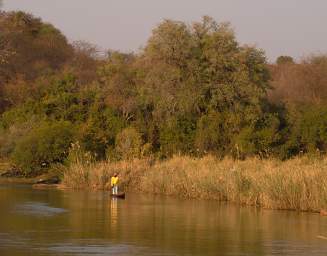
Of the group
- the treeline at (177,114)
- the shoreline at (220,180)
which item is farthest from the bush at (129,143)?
the shoreline at (220,180)

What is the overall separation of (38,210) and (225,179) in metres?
7.59

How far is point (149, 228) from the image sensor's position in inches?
884

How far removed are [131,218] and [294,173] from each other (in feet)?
20.7

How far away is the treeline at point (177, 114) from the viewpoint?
43750mm

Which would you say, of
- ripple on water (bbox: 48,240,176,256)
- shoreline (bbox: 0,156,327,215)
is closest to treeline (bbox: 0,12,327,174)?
shoreline (bbox: 0,156,327,215)

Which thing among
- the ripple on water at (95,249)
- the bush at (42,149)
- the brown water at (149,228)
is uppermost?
the bush at (42,149)

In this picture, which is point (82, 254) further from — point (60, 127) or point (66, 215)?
point (60, 127)

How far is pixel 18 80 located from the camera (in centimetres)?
5925

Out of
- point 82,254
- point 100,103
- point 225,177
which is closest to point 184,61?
point 100,103

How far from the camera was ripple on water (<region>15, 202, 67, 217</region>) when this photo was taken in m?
26.4

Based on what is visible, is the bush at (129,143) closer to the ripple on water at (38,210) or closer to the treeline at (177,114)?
the treeline at (177,114)

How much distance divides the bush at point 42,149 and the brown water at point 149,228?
1092 cm

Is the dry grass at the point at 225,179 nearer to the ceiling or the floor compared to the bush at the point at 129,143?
nearer to the floor

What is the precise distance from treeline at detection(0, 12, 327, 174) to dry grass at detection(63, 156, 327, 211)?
322 centimetres
